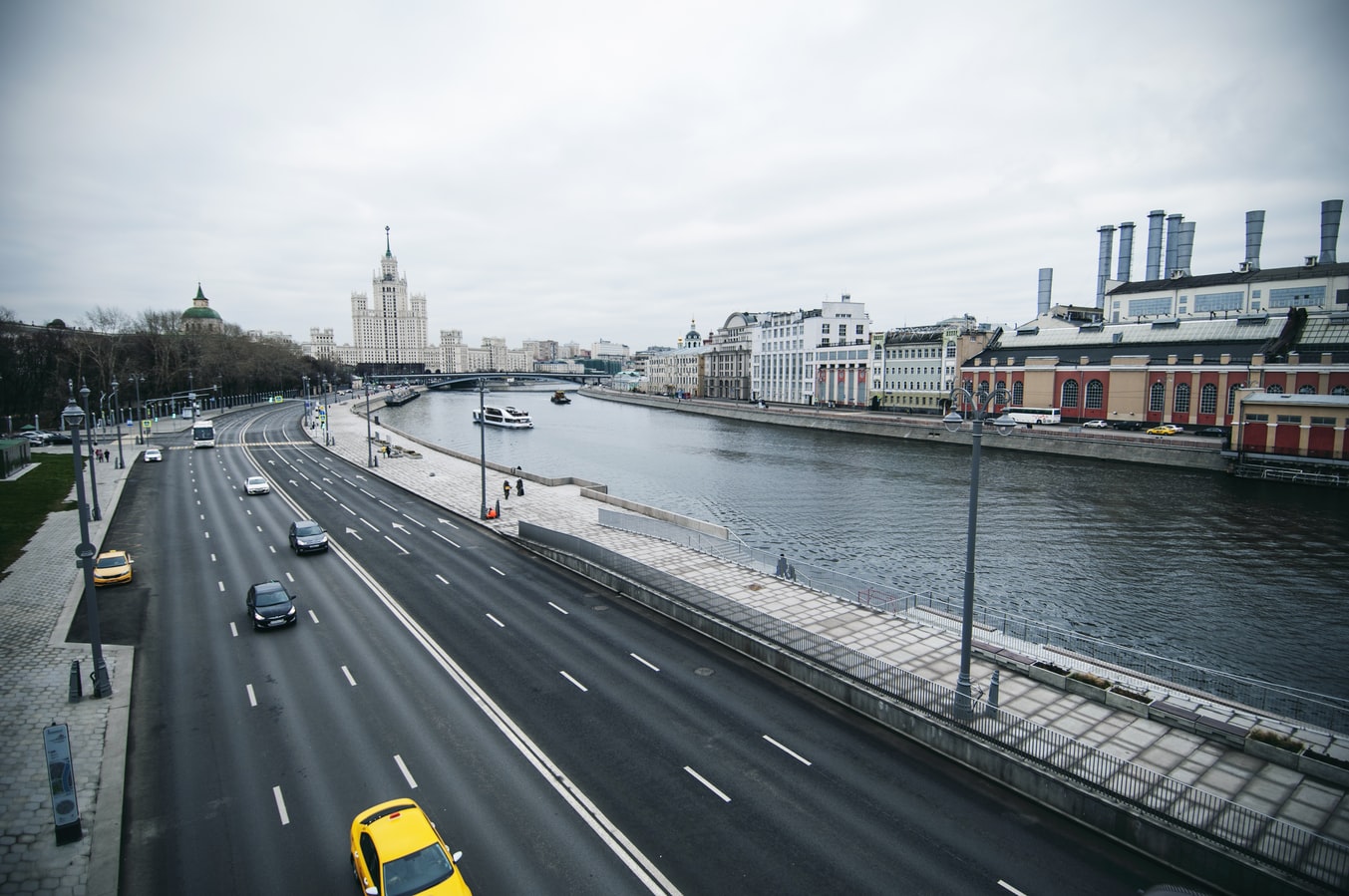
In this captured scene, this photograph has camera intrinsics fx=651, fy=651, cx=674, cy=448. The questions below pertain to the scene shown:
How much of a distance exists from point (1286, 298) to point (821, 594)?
87.0m

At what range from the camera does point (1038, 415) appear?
79500 mm

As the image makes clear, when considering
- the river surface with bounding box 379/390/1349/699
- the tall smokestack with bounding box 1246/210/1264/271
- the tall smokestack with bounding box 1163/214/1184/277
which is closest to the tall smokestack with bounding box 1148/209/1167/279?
the tall smokestack with bounding box 1163/214/1184/277

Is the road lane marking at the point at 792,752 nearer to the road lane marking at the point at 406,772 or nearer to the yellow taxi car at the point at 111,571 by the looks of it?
the road lane marking at the point at 406,772

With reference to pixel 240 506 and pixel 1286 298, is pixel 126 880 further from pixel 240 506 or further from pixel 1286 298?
pixel 1286 298

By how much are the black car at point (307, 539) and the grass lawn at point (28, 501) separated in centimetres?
940

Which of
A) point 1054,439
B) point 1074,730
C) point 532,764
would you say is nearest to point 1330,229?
point 1054,439

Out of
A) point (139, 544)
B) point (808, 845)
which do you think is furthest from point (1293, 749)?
point (139, 544)

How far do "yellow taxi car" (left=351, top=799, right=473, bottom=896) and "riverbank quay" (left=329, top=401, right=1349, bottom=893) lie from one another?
9.70 metres

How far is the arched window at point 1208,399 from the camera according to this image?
66.8 m

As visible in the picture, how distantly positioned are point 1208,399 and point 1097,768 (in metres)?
73.7

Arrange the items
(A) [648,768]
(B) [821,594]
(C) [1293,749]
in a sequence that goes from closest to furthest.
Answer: (C) [1293,749]
(A) [648,768]
(B) [821,594]

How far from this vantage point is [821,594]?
902 inches

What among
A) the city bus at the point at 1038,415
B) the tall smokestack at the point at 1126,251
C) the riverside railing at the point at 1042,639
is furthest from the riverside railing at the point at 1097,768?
the tall smokestack at the point at 1126,251

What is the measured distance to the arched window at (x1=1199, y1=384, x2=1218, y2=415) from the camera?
6681cm
